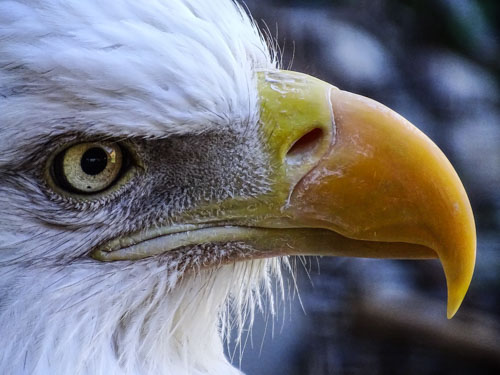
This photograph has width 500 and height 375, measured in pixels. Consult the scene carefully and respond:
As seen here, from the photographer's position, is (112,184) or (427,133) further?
(427,133)

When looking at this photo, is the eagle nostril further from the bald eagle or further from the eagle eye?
the eagle eye

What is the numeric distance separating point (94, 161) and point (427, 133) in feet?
5.61

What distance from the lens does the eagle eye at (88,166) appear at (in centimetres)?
136

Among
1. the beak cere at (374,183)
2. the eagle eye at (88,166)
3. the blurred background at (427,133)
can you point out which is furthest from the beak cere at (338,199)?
the blurred background at (427,133)

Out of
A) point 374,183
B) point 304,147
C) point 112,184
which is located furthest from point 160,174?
point 374,183

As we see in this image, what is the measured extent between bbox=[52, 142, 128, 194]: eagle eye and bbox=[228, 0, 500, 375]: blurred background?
1280 mm

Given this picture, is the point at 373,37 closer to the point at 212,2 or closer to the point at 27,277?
the point at 212,2

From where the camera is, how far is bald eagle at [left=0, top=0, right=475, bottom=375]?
51.7 inches

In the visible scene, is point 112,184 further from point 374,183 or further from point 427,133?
point 427,133

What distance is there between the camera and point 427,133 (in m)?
2.80

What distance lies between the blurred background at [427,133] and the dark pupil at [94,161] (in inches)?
51.2

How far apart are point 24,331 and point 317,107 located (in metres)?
0.67

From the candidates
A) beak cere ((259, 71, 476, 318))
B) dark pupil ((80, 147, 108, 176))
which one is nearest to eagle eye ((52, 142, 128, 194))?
dark pupil ((80, 147, 108, 176))

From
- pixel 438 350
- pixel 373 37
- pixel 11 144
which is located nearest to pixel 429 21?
pixel 373 37
